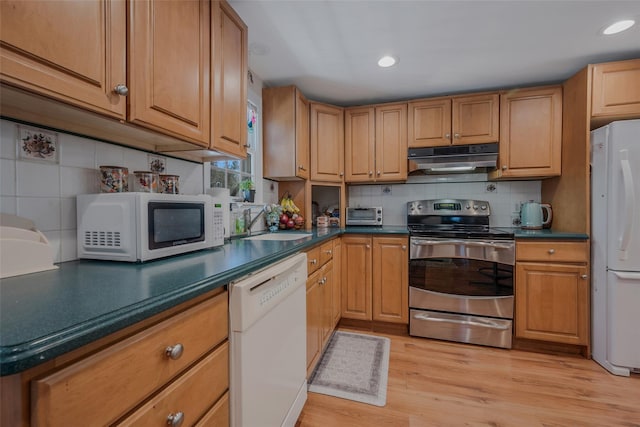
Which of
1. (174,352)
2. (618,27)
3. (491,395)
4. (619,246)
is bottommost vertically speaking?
(491,395)

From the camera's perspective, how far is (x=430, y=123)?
105 inches

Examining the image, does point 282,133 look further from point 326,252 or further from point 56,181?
point 56,181

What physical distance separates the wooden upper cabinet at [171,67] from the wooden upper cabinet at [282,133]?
1193 mm

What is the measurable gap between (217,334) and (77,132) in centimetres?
95

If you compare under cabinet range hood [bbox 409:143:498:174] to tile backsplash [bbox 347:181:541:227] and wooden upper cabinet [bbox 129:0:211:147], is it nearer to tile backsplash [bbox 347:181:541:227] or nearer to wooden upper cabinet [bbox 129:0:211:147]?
tile backsplash [bbox 347:181:541:227]

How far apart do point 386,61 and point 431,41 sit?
0.34 m

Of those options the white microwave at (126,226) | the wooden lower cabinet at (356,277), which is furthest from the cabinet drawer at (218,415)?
the wooden lower cabinet at (356,277)

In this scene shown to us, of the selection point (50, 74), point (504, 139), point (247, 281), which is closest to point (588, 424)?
point (247, 281)

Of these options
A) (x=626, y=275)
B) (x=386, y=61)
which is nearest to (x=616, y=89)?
(x=626, y=275)

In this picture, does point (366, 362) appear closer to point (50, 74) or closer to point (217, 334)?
point (217, 334)

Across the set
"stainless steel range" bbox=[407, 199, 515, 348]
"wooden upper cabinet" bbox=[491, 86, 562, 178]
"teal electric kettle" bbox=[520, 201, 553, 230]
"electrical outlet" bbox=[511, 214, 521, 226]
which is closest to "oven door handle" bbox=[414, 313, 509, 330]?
"stainless steel range" bbox=[407, 199, 515, 348]

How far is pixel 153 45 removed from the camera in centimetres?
101

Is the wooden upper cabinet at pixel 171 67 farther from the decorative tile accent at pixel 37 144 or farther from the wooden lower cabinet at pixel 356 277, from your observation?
the wooden lower cabinet at pixel 356 277

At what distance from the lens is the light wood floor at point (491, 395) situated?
4.90 ft
